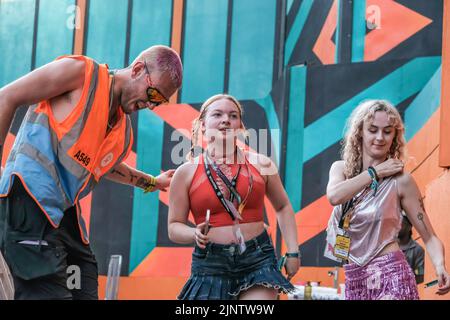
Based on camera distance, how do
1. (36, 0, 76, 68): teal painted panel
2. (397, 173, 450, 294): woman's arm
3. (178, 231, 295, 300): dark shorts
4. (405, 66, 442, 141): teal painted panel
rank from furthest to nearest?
(36, 0, 76, 68): teal painted panel
(405, 66, 442, 141): teal painted panel
(397, 173, 450, 294): woman's arm
(178, 231, 295, 300): dark shorts

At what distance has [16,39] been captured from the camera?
15273mm

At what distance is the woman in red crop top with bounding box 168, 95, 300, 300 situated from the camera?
4270mm

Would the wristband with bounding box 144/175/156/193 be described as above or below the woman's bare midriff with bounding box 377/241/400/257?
above

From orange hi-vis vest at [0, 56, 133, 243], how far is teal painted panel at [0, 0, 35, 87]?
11.8m

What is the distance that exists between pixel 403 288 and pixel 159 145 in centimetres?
936

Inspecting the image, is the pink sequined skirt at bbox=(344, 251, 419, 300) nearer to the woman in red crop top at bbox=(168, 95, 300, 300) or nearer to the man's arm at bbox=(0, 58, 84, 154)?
the woman in red crop top at bbox=(168, 95, 300, 300)

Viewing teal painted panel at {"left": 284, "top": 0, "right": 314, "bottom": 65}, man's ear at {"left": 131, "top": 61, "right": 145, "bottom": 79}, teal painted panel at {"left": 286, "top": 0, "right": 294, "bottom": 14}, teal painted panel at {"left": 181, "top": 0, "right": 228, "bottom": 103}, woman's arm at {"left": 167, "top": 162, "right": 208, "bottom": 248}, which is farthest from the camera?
teal painted panel at {"left": 181, "top": 0, "right": 228, "bottom": 103}

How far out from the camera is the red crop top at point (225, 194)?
4.39 meters

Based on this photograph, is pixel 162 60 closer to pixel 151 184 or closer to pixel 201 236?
pixel 201 236

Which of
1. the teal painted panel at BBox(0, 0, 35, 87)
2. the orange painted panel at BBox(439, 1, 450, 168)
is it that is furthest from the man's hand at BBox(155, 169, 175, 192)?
the teal painted panel at BBox(0, 0, 35, 87)

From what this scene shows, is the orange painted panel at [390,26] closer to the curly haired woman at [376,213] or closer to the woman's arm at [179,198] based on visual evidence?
the curly haired woman at [376,213]

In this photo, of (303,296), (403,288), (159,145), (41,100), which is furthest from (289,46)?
(41,100)

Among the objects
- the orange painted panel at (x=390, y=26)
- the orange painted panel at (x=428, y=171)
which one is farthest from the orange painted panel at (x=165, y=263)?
the orange painted panel at (x=428, y=171)
